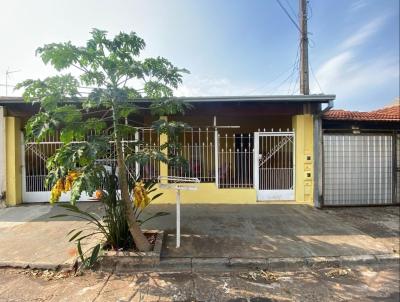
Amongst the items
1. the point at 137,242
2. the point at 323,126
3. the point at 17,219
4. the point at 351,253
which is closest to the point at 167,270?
the point at 137,242

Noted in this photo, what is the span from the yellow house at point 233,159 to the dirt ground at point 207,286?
11.4 ft

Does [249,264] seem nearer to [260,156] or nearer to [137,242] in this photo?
[137,242]

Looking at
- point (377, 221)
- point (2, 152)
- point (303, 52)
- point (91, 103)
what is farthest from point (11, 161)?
point (303, 52)

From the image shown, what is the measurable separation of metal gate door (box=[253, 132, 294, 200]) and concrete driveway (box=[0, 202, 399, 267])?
2.14 ft

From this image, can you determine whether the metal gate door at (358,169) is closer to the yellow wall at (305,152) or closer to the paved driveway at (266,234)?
the yellow wall at (305,152)

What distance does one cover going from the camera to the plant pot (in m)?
3.63

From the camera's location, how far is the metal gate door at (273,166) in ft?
23.6

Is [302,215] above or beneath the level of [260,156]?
beneath

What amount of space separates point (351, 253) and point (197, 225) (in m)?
2.69

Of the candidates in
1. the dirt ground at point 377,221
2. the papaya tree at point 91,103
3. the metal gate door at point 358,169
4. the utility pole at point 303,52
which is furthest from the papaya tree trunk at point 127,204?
the utility pole at point 303,52

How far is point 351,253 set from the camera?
406 cm

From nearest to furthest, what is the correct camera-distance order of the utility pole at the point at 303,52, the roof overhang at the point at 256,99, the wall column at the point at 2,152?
the roof overhang at the point at 256,99
the wall column at the point at 2,152
the utility pole at the point at 303,52

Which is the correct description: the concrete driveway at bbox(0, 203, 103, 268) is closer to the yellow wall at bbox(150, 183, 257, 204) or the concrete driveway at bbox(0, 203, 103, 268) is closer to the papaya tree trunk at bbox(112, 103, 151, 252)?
the papaya tree trunk at bbox(112, 103, 151, 252)

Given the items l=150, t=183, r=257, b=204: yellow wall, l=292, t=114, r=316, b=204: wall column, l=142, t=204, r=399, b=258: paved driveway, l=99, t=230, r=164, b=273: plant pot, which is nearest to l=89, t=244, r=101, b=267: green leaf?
l=99, t=230, r=164, b=273: plant pot
